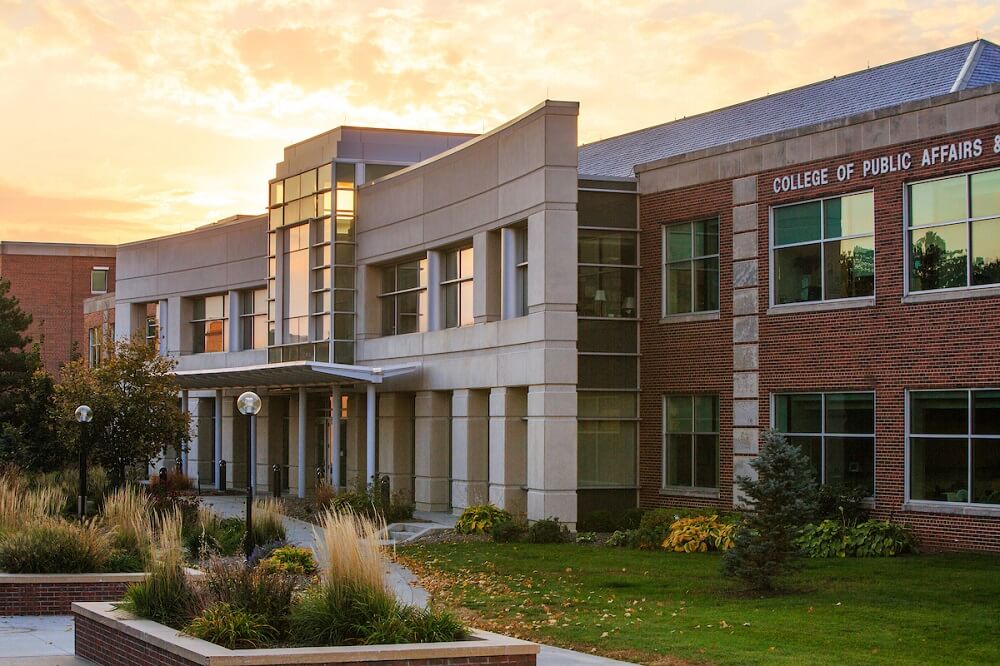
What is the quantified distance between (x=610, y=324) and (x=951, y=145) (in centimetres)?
963

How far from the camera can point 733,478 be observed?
28734 millimetres

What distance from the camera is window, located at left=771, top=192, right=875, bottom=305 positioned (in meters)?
26.0

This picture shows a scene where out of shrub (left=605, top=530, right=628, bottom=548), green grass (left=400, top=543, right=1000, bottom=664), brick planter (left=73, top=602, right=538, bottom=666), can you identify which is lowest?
shrub (left=605, top=530, right=628, bottom=548)

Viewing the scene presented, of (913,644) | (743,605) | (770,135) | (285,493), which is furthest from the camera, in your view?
(285,493)

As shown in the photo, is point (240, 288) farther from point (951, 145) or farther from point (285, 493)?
point (951, 145)

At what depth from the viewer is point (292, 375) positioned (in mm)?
39031

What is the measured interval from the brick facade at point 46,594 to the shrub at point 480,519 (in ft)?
41.4

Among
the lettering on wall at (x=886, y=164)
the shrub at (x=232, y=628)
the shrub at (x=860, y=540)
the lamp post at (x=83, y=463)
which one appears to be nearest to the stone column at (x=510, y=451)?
the lettering on wall at (x=886, y=164)

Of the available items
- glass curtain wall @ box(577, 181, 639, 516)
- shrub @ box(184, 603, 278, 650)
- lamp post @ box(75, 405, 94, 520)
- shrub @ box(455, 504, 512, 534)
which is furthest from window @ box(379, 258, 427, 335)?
shrub @ box(184, 603, 278, 650)

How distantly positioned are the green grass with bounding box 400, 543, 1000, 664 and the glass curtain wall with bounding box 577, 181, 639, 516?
570cm

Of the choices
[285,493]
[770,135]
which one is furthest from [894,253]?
[285,493]

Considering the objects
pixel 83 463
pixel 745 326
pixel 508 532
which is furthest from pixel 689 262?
pixel 83 463

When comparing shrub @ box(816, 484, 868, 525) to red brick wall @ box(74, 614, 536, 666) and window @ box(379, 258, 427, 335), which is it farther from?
window @ box(379, 258, 427, 335)

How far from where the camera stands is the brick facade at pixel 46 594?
18266 mm
